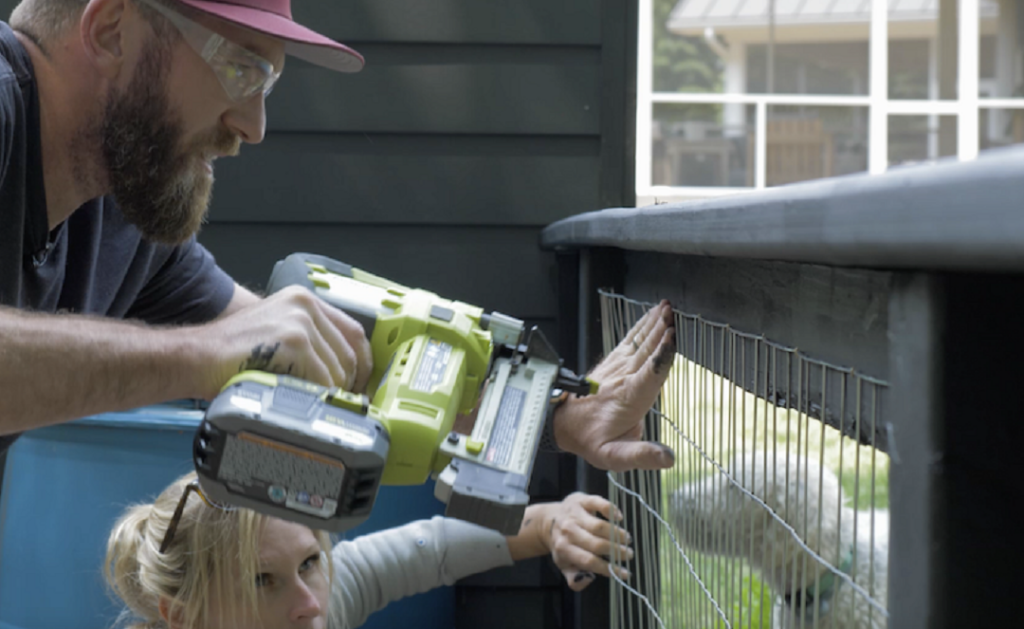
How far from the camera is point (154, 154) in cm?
162

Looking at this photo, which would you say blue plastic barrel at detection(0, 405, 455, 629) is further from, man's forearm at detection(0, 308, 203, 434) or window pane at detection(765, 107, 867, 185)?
window pane at detection(765, 107, 867, 185)

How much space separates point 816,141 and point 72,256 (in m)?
8.33

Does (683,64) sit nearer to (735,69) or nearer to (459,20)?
(735,69)

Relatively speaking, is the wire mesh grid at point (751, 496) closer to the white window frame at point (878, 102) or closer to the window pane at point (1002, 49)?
the white window frame at point (878, 102)

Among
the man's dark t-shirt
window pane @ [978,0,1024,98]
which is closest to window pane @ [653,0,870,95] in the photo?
window pane @ [978,0,1024,98]

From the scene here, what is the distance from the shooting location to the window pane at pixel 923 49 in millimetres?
9359

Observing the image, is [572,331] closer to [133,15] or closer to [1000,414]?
[133,15]

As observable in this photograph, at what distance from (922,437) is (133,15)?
139cm

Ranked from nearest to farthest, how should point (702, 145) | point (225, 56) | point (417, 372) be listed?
point (417, 372) < point (225, 56) < point (702, 145)

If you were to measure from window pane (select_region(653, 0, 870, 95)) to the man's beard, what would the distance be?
8271mm

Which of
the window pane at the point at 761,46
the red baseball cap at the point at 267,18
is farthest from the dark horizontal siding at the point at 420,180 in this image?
the window pane at the point at 761,46

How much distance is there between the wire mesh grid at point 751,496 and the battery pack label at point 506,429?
0.79 feet

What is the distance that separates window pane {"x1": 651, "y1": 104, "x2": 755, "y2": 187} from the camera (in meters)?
9.05

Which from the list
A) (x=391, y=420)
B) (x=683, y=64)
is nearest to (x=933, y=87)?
(x=683, y=64)
